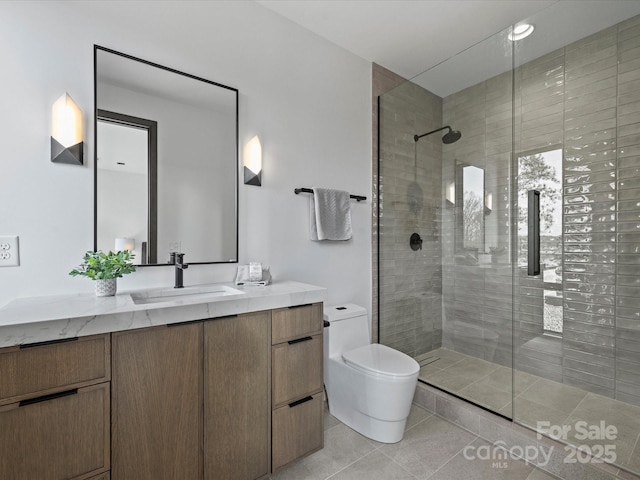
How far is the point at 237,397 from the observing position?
54.4 inches

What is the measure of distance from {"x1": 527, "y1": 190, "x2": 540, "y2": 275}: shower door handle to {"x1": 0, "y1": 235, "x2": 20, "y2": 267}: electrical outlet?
2.72m

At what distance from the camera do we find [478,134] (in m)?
2.41

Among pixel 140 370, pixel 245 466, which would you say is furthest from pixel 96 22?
pixel 245 466

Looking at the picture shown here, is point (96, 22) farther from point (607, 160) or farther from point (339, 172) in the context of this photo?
point (607, 160)

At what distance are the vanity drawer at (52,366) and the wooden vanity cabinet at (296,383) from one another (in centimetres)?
67

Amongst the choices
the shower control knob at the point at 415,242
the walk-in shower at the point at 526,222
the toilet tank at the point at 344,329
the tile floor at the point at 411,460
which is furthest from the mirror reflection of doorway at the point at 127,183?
the shower control knob at the point at 415,242

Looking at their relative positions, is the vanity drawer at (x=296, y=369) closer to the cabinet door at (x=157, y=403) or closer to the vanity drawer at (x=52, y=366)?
the cabinet door at (x=157, y=403)

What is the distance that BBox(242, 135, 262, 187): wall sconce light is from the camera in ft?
6.33

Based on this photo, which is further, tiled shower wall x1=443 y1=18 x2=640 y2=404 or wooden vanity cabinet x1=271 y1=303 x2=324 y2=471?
tiled shower wall x1=443 y1=18 x2=640 y2=404

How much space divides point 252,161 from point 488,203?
172 cm

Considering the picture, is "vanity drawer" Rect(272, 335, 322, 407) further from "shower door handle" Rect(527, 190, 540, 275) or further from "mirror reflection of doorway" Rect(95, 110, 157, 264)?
"shower door handle" Rect(527, 190, 540, 275)

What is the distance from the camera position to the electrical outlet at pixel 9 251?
130 centimetres

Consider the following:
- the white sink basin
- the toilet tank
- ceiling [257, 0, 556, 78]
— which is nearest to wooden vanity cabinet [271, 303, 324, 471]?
the white sink basin

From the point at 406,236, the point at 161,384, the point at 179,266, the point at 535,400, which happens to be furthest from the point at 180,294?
the point at 535,400
